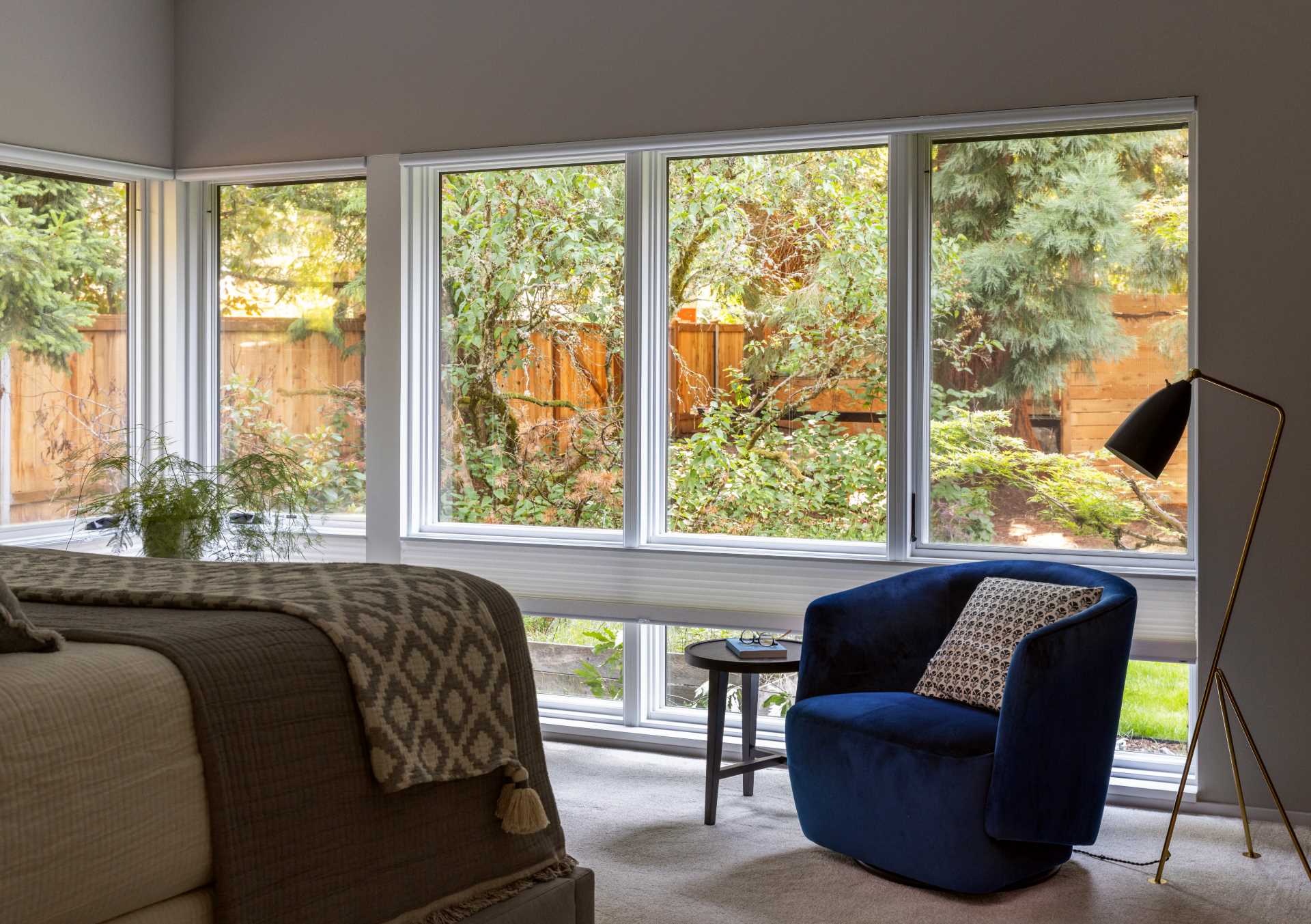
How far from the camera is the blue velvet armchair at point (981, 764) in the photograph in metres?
2.92

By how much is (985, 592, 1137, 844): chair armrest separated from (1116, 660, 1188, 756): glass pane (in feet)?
2.58

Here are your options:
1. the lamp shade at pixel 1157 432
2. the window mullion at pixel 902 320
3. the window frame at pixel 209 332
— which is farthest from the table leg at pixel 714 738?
the window frame at pixel 209 332

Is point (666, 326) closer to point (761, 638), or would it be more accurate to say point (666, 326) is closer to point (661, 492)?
point (661, 492)

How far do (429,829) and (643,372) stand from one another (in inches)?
95.9

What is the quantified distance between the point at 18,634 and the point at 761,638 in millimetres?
2389

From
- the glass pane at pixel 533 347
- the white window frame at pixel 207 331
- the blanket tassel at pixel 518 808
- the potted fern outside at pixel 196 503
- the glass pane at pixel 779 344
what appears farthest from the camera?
the white window frame at pixel 207 331

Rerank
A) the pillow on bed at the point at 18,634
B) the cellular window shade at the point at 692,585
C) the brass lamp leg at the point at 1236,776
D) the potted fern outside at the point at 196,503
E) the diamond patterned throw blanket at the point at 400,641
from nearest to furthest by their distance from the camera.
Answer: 1. the pillow on bed at the point at 18,634
2. the diamond patterned throw blanket at the point at 400,641
3. the brass lamp leg at the point at 1236,776
4. the cellular window shade at the point at 692,585
5. the potted fern outside at the point at 196,503

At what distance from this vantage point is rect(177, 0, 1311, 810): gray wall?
3.53 meters

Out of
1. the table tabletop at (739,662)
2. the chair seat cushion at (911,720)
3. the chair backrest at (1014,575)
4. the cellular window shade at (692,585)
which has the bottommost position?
the chair seat cushion at (911,720)

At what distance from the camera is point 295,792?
6.14 feet

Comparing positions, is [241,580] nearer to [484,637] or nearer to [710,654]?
[484,637]

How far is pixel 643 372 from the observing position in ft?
14.2

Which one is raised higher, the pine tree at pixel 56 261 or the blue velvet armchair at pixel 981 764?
the pine tree at pixel 56 261

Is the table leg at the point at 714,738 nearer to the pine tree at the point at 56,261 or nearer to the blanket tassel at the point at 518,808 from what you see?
the blanket tassel at the point at 518,808
